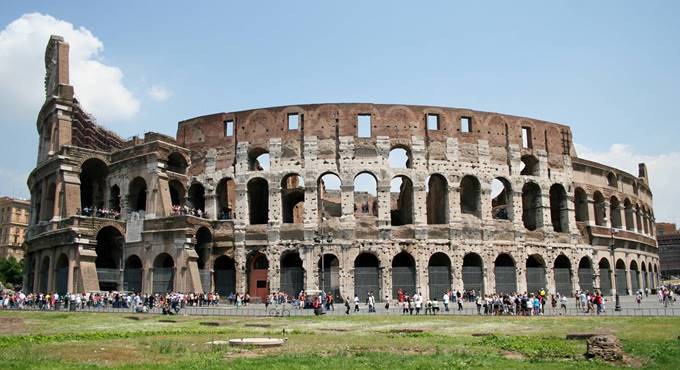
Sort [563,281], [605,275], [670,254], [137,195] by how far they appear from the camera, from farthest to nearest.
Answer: [670,254]
[605,275]
[137,195]
[563,281]

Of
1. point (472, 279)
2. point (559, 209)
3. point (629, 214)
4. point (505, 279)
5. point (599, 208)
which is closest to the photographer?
point (472, 279)

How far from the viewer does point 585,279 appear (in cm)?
4634

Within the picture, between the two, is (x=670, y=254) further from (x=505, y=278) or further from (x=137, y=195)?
(x=137, y=195)

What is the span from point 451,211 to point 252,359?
29.3 meters

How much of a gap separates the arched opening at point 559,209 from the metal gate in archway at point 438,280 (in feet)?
34.9

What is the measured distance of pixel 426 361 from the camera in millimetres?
13727

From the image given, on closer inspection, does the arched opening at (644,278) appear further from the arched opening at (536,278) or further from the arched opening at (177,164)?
the arched opening at (177,164)

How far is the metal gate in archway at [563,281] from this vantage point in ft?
146

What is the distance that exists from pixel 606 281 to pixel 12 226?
7561 cm

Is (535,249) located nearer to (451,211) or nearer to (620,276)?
(451,211)

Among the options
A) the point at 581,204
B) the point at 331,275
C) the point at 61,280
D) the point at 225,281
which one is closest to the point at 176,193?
the point at 225,281

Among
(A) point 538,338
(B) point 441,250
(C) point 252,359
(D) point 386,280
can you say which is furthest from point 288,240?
(C) point 252,359

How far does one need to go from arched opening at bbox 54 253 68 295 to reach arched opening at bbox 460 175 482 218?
2609 cm

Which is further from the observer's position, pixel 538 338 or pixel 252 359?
pixel 538 338
